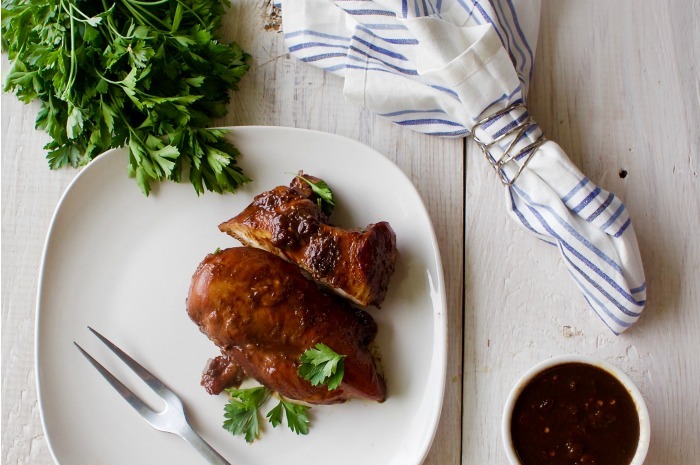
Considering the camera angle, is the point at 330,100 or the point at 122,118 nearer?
the point at 122,118

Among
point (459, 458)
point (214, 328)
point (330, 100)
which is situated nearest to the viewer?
point (214, 328)

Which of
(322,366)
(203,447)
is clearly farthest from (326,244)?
(203,447)

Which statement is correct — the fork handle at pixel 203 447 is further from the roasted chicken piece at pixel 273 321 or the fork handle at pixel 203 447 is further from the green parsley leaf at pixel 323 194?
the green parsley leaf at pixel 323 194

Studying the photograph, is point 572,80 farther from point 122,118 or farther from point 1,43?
point 1,43

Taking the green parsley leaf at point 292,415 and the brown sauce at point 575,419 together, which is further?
the green parsley leaf at point 292,415

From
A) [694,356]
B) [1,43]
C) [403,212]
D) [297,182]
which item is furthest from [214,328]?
[694,356]

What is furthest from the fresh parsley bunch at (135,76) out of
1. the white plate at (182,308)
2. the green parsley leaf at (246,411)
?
the green parsley leaf at (246,411)
